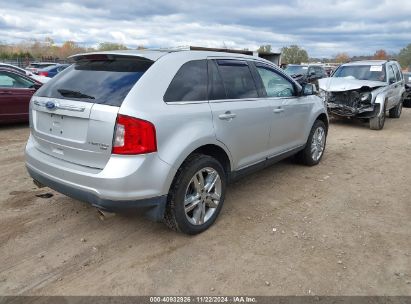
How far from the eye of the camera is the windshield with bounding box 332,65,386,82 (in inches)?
416

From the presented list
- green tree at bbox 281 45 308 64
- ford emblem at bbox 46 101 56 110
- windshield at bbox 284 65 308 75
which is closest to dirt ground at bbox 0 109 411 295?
ford emblem at bbox 46 101 56 110

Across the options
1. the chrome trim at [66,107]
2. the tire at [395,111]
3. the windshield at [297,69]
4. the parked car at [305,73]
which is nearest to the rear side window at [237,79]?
the chrome trim at [66,107]

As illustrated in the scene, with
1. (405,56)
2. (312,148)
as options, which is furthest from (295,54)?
(312,148)

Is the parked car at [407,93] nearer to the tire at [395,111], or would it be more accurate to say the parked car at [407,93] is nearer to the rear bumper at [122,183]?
the tire at [395,111]

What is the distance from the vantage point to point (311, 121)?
5.56 m

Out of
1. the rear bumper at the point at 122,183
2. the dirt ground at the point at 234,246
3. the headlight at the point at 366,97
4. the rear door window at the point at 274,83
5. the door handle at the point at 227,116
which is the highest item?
the rear door window at the point at 274,83

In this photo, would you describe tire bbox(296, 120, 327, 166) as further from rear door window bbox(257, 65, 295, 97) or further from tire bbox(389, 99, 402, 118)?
tire bbox(389, 99, 402, 118)

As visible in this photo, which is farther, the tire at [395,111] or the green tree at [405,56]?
the green tree at [405,56]

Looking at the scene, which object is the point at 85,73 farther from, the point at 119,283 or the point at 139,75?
the point at 119,283

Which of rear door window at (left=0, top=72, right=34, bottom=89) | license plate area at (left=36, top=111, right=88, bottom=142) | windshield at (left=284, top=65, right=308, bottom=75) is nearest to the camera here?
license plate area at (left=36, top=111, right=88, bottom=142)

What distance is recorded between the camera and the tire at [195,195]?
331cm

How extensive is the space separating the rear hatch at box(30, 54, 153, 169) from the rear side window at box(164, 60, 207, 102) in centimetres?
29

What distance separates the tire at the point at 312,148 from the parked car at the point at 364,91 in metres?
4.16

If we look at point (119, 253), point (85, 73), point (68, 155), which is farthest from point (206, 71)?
point (119, 253)
